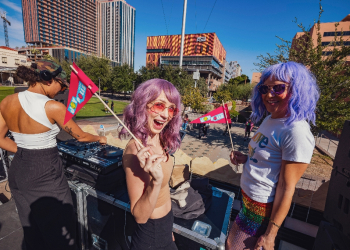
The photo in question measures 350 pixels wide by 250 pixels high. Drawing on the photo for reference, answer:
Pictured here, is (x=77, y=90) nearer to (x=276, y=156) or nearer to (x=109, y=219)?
(x=109, y=219)

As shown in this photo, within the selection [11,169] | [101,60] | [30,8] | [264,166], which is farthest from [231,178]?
[30,8]

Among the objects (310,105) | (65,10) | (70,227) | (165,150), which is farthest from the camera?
(65,10)

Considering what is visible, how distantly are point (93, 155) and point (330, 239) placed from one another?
9.43 ft

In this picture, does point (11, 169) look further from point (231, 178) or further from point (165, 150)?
point (231, 178)

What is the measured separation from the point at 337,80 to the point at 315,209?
7.08m

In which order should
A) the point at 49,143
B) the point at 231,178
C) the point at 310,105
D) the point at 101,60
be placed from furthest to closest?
the point at 101,60 < the point at 231,178 < the point at 49,143 < the point at 310,105

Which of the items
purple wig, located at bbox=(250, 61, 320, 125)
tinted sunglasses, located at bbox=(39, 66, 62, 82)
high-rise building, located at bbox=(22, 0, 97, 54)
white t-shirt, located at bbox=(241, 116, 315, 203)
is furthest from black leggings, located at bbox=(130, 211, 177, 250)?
high-rise building, located at bbox=(22, 0, 97, 54)

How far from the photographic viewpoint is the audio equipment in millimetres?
1974

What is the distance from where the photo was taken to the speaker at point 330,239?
1.82m

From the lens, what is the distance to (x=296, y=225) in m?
2.80

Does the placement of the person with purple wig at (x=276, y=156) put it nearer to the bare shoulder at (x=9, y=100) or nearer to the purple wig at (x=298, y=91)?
the purple wig at (x=298, y=91)

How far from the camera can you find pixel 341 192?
2.02 m

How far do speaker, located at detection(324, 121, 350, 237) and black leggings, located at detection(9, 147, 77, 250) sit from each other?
10.1 feet

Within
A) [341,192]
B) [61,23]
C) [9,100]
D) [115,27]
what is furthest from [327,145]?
[115,27]
